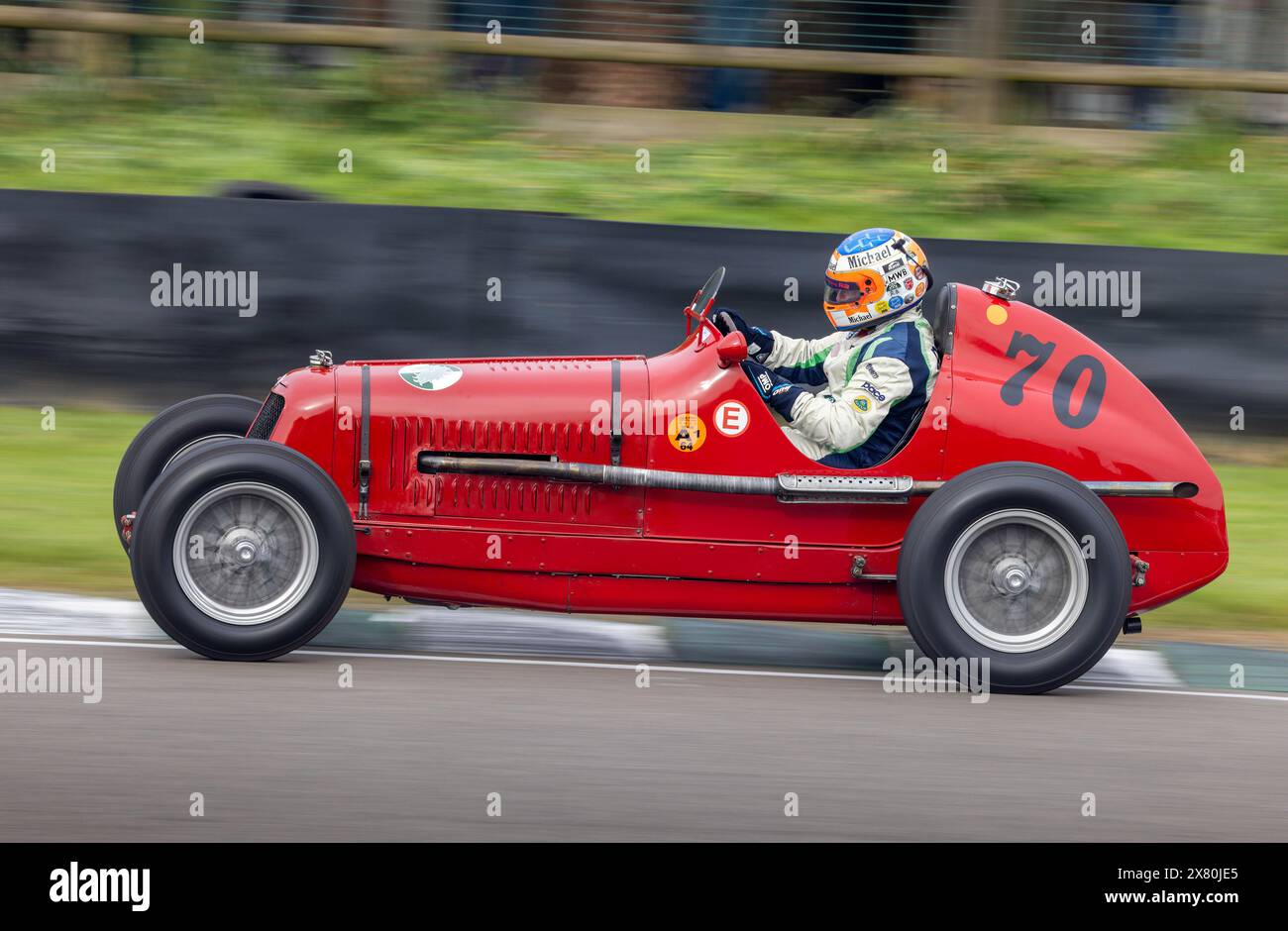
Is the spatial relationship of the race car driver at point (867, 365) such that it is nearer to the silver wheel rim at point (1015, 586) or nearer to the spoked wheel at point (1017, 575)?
the spoked wheel at point (1017, 575)

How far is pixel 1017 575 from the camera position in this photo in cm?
579

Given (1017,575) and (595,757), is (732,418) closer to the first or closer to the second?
(1017,575)

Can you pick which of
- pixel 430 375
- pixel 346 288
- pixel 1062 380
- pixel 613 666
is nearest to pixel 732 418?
pixel 613 666

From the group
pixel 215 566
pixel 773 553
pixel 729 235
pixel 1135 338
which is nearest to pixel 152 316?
pixel 729 235

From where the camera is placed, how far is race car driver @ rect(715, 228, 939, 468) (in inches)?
235

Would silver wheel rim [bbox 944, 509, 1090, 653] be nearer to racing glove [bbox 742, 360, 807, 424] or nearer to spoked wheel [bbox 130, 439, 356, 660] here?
racing glove [bbox 742, 360, 807, 424]

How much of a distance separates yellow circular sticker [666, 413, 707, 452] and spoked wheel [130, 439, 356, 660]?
119 centimetres

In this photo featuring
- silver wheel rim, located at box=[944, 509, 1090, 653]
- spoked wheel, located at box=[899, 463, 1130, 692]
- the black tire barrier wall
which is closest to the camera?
spoked wheel, located at box=[899, 463, 1130, 692]

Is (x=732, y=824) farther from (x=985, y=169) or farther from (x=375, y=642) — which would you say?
(x=985, y=169)

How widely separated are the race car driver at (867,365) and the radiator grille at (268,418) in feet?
5.59

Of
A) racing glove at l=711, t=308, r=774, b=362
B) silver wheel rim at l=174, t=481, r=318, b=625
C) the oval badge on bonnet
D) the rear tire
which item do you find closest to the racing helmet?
racing glove at l=711, t=308, r=774, b=362

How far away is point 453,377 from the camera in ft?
19.7

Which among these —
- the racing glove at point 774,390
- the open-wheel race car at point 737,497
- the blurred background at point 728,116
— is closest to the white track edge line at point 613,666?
the open-wheel race car at point 737,497

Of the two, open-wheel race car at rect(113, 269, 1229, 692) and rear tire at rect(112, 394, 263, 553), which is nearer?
open-wheel race car at rect(113, 269, 1229, 692)
